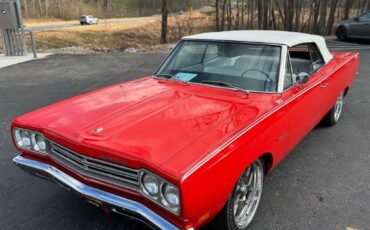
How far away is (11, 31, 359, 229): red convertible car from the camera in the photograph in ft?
6.98

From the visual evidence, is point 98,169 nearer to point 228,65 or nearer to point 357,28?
point 228,65

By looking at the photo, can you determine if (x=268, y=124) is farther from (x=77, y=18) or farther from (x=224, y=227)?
(x=77, y=18)

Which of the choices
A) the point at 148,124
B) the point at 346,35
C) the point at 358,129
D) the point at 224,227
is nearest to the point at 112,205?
the point at 148,124

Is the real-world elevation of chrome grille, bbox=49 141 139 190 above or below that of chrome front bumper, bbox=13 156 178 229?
above

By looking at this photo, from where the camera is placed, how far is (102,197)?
2.31m

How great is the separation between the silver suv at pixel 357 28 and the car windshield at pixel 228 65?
12.8m

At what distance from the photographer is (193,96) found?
321 centimetres

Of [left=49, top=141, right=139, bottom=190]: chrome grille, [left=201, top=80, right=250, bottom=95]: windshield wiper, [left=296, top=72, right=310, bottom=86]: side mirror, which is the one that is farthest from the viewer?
[left=296, top=72, right=310, bottom=86]: side mirror

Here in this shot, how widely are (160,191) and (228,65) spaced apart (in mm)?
1898

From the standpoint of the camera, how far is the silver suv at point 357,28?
14.1 meters

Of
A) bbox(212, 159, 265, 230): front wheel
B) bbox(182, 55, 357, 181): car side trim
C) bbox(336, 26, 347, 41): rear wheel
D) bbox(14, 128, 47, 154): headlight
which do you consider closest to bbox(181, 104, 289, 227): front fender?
bbox(182, 55, 357, 181): car side trim

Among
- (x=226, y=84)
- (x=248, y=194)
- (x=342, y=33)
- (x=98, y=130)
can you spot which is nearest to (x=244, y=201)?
(x=248, y=194)

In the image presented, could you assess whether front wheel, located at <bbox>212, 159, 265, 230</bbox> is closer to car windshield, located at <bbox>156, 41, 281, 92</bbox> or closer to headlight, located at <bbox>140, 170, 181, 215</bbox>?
headlight, located at <bbox>140, 170, 181, 215</bbox>

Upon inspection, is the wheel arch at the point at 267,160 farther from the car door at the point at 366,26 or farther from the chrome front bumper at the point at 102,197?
the car door at the point at 366,26
